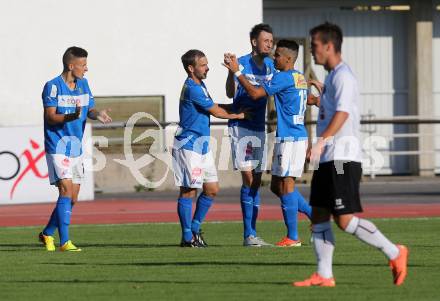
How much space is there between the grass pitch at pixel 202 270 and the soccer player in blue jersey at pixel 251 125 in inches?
18.8

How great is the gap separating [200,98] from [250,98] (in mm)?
580

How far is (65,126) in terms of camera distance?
1375 cm

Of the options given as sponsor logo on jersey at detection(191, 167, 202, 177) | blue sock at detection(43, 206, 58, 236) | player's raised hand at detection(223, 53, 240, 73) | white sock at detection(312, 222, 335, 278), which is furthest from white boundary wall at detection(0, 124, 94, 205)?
white sock at detection(312, 222, 335, 278)

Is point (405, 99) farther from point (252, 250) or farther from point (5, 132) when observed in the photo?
point (252, 250)

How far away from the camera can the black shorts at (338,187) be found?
32.1ft

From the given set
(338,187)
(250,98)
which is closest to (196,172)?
(250,98)

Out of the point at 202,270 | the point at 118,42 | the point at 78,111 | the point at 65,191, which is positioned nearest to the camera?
the point at 202,270

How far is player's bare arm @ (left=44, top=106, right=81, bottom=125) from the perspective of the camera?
13.5 m

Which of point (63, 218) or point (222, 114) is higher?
point (222, 114)

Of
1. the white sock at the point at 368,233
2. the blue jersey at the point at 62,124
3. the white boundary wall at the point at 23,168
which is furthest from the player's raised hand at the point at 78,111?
the white boundary wall at the point at 23,168

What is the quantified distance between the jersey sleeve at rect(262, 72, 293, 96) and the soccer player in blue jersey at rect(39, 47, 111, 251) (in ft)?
5.92

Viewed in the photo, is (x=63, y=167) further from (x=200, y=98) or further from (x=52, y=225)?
(x=200, y=98)

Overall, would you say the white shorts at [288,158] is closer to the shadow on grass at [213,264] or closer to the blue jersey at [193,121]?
the blue jersey at [193,121]

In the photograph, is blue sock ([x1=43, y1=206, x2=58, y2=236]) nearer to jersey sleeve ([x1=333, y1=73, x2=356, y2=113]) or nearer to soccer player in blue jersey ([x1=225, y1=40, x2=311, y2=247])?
soccer player in blue jersey ([x1=225, y1=40, x2=311, y2=247])
